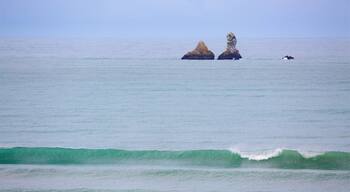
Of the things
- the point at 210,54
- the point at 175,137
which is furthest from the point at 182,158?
the point at 210,54

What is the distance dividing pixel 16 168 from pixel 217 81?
15189mm

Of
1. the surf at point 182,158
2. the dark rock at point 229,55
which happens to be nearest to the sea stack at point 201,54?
the dark rock at point 229,55

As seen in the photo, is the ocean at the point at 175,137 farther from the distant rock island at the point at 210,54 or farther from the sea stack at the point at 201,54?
the sea stack at the point at 201,54

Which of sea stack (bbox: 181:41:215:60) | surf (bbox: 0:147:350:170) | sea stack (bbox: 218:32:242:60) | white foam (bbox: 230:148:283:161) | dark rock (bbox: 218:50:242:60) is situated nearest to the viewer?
surf (bbox: 0:147:350:170)

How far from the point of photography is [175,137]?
1020 centimetres

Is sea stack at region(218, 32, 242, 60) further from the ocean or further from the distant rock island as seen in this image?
the ocean

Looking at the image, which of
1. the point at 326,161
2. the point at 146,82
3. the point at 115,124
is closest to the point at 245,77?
the point at 146,82

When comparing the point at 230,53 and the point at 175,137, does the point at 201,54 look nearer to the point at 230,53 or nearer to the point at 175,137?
the point at 230,53

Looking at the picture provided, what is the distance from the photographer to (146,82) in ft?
69.9

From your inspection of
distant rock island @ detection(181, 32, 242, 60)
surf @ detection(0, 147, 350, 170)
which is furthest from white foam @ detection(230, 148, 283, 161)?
distant rock island @ detection(181, 32, 242, 60)

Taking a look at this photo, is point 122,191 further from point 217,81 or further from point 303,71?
point 303,71

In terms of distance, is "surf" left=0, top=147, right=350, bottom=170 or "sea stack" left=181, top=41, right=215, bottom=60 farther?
"sea stack" left=181, top=41, right=215, bottom=60

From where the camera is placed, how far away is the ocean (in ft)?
22.3

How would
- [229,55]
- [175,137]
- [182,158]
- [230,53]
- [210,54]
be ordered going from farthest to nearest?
1. [210,54]
2. [229,55]
3. [230,53]
4. [175,137]
5. [182,158]
